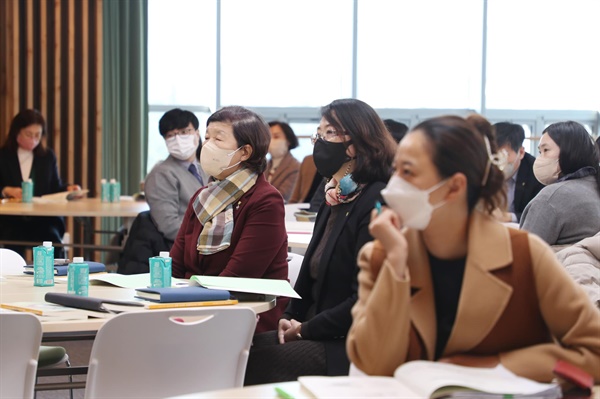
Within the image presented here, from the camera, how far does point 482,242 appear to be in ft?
5.99

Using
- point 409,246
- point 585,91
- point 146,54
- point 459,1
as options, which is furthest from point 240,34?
point 409,246

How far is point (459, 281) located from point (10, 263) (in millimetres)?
2542

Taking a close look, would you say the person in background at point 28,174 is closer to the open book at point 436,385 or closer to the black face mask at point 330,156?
the black face mask at point 330,156

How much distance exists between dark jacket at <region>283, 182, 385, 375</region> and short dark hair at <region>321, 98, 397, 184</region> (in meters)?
0.05

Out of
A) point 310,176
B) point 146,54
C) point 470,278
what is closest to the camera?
point 470,278

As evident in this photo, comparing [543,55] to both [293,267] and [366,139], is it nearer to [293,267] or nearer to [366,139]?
[293,267]

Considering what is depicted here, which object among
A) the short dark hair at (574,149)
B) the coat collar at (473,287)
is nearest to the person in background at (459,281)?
the coat collar at (473,287)

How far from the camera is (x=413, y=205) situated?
5.90 ft

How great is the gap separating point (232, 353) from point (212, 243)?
96 cm

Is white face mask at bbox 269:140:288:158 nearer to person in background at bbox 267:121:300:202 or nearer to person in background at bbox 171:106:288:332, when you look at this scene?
person in background at bbox 267:121:300:202

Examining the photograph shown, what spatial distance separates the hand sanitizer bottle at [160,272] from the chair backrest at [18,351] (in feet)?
2.27

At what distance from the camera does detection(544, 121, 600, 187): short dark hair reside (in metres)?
4.20

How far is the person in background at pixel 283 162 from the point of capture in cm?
802

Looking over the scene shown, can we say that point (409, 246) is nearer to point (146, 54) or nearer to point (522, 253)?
point (522, 253)
